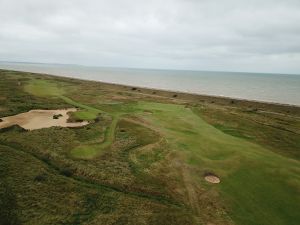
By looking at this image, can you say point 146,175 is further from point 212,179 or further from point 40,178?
point 40,178

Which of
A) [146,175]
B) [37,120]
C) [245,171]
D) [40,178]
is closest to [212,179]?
[245,171]

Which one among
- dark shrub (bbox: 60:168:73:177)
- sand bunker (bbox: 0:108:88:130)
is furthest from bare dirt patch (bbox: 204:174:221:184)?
sand bunker (bbox: 0:108:88:130)

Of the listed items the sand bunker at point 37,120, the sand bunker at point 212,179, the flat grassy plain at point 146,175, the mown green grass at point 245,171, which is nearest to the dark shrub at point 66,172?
the flat grassy plain at point 146,175

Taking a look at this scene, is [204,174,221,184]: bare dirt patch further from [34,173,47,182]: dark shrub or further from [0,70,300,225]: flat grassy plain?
[34,173,47,182]: dark shrub

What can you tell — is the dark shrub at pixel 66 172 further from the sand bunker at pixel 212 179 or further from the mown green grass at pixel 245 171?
the sand bunker at pixel 212 179

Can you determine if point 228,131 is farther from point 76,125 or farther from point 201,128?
point 76,125

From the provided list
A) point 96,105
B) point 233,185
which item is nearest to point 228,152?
point 233,185
